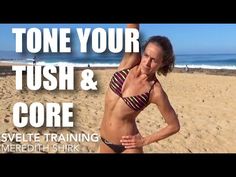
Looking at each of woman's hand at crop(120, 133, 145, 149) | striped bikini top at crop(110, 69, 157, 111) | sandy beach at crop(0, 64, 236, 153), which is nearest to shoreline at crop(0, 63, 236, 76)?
sandy beach at crop(0, 64, 236, 153)

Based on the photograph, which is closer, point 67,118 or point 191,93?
point 67,118

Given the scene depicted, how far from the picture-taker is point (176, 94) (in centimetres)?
451

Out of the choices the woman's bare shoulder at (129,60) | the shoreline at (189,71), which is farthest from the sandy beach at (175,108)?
the woman's bare shoulder at (129,60)

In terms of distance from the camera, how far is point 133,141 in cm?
402

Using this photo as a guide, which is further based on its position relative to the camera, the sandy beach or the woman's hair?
the sandy beach

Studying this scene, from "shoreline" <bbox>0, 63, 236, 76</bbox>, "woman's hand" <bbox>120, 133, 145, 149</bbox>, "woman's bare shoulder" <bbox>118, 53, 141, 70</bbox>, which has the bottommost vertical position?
"woman's hand" <bbox>120, 133, 145, 149</bbox>

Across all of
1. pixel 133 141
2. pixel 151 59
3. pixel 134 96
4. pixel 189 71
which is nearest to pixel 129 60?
pixel 151 59

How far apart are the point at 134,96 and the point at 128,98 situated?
0.07 metres

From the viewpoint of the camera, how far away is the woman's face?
156 inches

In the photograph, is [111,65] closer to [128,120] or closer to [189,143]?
[128,120]

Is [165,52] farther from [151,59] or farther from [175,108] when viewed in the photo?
[175,108]

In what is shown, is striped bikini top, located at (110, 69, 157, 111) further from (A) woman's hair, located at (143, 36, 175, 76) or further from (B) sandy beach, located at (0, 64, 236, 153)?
(A) woman's hair, located at (143, 36, 175, 76)
